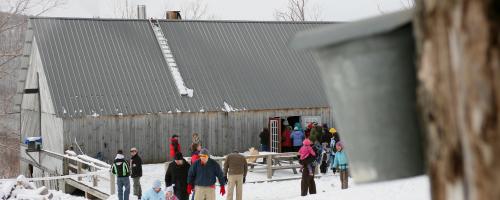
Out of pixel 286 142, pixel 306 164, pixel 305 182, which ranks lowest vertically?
pixel 305 182

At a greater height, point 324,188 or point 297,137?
point 297,137

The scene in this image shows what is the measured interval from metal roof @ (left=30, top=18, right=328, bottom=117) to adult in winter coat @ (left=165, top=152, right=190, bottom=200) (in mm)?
10726

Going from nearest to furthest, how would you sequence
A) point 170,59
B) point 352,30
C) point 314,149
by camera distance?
point 352,30 → point 314,149 → point 170,59

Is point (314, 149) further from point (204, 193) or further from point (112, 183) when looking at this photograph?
point (204, 193)

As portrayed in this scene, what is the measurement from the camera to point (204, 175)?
13.2 m

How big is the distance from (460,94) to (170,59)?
26.2 meters

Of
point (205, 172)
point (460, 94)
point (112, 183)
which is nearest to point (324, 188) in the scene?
point (112, 183)

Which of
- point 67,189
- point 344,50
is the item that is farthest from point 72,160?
point 344,50

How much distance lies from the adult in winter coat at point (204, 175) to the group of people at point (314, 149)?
2.58 m

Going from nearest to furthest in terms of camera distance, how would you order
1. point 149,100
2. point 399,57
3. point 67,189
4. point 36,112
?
point 399,57 → point 67,189 → point 149,100 → point 36,112

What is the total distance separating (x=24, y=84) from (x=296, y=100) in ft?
39.0

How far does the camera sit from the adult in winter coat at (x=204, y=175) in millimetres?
13258

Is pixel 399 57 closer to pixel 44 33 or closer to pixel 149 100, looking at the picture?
pixel 149 100

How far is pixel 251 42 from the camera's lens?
98.8 ft
